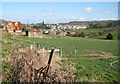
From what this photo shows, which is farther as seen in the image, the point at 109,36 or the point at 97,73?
the point at 109,36

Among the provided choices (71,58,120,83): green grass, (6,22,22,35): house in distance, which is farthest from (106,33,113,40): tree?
(71,58,120,83): green grass

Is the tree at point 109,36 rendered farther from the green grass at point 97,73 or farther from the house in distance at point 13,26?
the green grass at point 97,73

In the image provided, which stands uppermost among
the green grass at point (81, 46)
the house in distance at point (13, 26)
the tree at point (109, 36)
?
the house in distance at point (13, 26)

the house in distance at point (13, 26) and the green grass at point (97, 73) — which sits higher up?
the house in distance at point (13, 26)

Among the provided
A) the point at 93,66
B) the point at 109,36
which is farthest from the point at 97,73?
the point at 109,36

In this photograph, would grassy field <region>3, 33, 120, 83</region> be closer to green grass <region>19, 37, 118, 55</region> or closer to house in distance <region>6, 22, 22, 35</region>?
green grass <region>19, 37, 118, 55</region>

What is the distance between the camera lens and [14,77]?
2664 mm

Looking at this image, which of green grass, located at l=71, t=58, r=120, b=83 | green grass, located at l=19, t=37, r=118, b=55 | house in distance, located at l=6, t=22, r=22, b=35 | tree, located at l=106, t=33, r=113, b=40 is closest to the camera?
green grass, located at l=71, t=58, r=120, b=83

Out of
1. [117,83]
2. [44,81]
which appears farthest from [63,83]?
[117,83]

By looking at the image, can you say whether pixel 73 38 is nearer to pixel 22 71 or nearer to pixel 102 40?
pixel 102 40

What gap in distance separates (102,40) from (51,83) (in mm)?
49638

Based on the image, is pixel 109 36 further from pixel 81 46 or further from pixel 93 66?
pixel 93 66

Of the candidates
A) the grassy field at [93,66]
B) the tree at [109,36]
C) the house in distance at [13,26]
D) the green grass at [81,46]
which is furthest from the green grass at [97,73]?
the tree at [109,36]

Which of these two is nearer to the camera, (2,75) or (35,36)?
(2,75)
